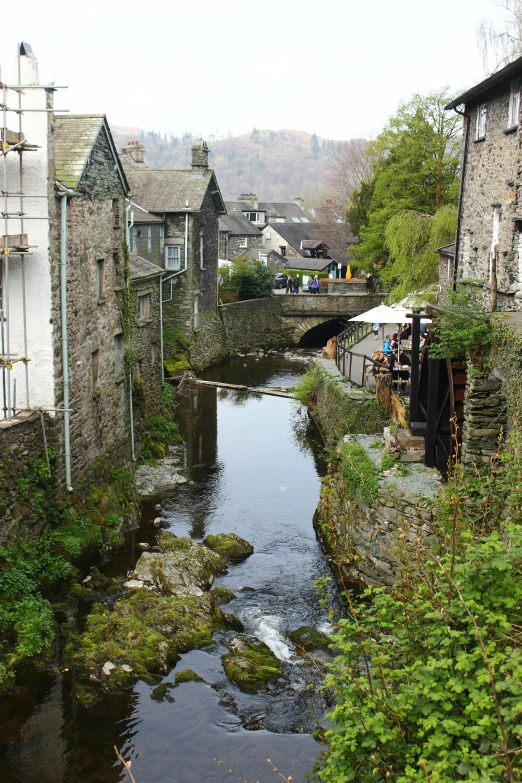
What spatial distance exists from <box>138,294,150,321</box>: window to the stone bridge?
22.8 meters

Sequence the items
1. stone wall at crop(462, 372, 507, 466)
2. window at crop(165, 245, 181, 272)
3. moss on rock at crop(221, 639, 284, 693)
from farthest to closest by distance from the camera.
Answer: window at crop(165, 245, 181, 272) → stone wall at crop(462, 372, 507, 466) → moss on rock at crop(221, 639, 284, 693)

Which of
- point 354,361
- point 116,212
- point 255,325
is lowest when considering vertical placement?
point 255,325

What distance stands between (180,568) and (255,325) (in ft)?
106

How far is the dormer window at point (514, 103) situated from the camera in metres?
17.1

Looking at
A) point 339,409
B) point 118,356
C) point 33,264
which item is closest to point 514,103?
point 339,409

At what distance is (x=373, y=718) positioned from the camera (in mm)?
6430

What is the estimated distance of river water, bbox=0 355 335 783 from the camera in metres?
10.6

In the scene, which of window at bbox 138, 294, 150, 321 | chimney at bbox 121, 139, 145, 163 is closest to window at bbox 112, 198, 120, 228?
window at bbox 138, 294, 150, 321

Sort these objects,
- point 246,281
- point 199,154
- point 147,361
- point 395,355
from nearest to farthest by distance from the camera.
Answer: point 395,355 → point 147,361 → point 199,154 → point 246,281

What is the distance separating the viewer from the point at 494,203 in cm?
1845

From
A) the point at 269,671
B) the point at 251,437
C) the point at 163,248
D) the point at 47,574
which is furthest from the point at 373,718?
the point at 163,248

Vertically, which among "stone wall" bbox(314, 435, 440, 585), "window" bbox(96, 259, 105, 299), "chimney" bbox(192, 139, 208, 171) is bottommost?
"stone wall" bbox(314, 435, 440, 585)

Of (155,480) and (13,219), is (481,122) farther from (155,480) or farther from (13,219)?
(155,480)

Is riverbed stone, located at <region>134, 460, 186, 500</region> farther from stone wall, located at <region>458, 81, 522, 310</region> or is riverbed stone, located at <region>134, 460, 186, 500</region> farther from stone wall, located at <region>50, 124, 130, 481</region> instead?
stone wall, located at <region>458, 81, 522, 310</region>
